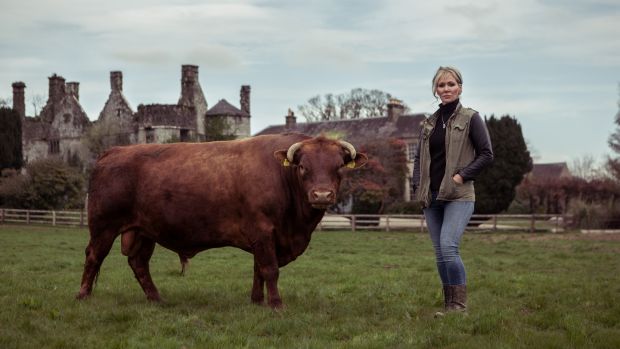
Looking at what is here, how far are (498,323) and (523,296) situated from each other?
308 centimetres

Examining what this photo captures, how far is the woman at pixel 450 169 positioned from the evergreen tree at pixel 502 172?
3531 centimetres

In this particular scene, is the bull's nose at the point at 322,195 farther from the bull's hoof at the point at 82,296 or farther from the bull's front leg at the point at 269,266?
the bull's hoof at the point at 82,296

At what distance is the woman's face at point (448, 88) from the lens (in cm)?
770

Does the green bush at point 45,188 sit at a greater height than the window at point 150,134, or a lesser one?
lesser

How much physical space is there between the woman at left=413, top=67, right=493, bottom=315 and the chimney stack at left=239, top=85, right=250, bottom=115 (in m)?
56.1

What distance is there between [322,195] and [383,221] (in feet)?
112

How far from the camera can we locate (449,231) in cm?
753

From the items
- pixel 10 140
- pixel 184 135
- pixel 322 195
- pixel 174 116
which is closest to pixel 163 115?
pixel 174 116

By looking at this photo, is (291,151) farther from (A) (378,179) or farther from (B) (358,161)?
(A) (378,179)

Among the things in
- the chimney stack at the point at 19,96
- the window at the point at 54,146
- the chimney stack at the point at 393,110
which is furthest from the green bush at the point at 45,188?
the chimney stack at the point at 393,110

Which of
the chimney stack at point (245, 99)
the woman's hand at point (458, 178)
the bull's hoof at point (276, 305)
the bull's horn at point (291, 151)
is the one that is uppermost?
the chimney stack at point (245, 99)

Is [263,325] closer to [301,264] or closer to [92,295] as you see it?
[92,295]

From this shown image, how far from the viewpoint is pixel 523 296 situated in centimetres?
1024

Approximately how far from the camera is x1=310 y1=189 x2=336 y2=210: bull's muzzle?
7.92 meters
